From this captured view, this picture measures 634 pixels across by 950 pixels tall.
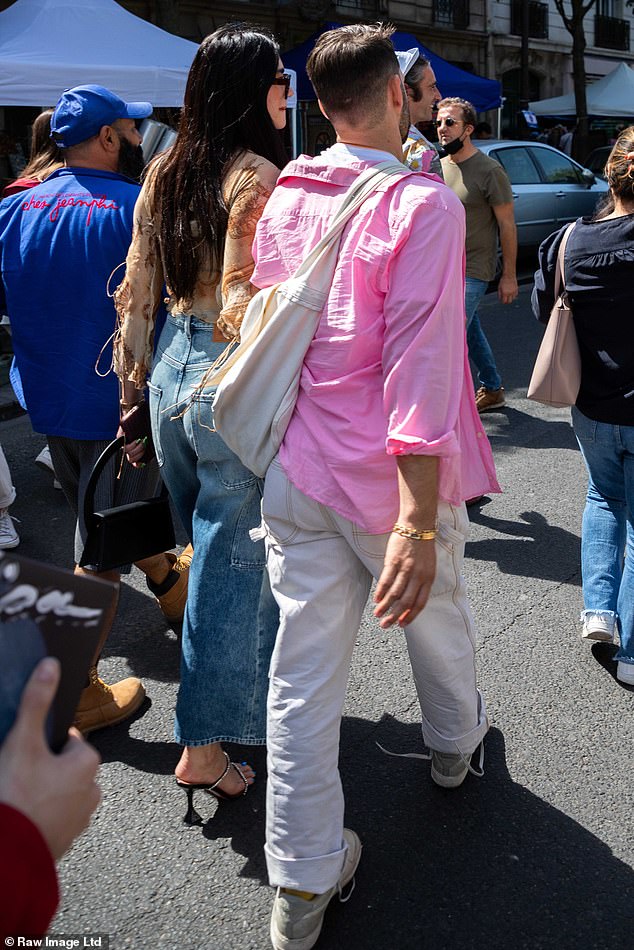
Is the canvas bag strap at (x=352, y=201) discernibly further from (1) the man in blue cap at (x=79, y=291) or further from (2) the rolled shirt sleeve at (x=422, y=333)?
(1) the man in blue cap at (x=79, y=291)

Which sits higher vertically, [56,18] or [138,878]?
[56,18]

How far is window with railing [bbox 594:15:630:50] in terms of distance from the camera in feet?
107

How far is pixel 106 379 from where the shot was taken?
299 centimetres

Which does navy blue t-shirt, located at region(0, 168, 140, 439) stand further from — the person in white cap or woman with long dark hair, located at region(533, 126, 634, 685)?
the person in white cap

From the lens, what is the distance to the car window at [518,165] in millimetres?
12117

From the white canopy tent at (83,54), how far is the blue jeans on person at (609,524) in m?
6.39

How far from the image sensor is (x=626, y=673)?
9.97 feet

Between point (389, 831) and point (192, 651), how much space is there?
0.68 meters

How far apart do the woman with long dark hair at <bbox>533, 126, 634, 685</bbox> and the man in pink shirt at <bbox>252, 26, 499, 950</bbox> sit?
105 cm

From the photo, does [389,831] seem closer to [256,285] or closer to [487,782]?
[487,782]

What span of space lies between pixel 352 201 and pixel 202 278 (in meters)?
0.56

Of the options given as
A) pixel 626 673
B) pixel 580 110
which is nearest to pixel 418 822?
pixel 626 673

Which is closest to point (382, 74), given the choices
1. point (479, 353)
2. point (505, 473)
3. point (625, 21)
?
point (505, 473)

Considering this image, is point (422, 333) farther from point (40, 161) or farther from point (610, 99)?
point (610, 99)
